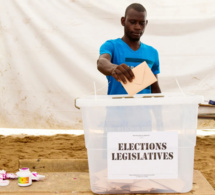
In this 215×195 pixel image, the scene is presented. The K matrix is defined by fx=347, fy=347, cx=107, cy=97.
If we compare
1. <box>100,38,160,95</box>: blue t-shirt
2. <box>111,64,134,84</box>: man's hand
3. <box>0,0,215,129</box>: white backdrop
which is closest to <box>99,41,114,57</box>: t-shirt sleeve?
<box>100,38,160,95</box>: blue t-shirt

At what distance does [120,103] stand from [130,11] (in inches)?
23.1

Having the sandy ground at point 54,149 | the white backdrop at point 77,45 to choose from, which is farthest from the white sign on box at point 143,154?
the white backdrop at point 77,45

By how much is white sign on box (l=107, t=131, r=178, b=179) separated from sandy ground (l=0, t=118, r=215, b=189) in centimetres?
76

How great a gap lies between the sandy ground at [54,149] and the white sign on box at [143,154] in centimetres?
76

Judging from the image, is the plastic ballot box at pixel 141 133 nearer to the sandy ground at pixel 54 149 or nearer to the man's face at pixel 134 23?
the man's face at pixel 134 23

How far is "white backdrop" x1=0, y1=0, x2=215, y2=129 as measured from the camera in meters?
3.11

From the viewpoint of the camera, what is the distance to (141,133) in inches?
41.1

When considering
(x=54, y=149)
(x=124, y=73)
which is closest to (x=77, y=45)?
(x=54, y=149)

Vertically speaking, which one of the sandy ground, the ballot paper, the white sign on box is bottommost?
the sandy ground

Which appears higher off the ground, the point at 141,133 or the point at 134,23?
the point at 134,23

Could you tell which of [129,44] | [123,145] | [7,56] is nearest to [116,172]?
[123,145]

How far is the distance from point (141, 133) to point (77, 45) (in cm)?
221

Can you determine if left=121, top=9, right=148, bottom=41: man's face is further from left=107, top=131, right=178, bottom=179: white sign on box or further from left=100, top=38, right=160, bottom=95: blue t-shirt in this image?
left=107, top=131, right=178, bottom=179: white sign on box

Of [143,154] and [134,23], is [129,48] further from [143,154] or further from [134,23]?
[143,154]
